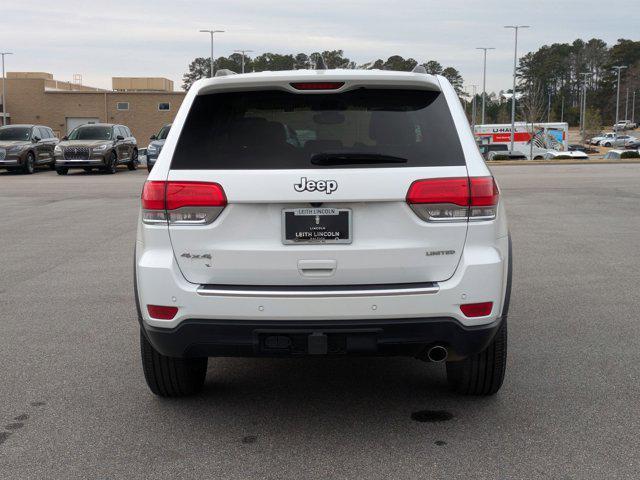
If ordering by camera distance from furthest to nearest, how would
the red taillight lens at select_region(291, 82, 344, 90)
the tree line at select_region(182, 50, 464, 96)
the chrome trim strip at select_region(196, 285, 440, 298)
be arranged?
the tree line at select_region(182, 50, 464, 96)
the red taillight lens at select_region(291, 82, 344, 90)
the chrome trim strip at select_region(196, 285, 440, 298)

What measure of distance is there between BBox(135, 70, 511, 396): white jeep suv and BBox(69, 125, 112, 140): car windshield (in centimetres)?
2663

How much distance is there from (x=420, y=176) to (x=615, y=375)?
2.23m

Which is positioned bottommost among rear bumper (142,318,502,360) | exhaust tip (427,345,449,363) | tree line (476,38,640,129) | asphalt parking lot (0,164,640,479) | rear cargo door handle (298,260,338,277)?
asphalt parking lot (0,164,640,479)

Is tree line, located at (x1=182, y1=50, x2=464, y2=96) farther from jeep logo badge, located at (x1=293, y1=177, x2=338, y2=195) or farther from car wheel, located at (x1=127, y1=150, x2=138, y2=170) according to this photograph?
jeep logo badge, located at (x1=293, y1=177, x2=338, y2=195)

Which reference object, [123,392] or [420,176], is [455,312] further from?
[123,392]

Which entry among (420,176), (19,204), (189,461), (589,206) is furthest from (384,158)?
(19,204)

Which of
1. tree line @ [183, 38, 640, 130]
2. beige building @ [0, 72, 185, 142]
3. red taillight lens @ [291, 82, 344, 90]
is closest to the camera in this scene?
red taillight lens @ [291, 82, 344, 90]

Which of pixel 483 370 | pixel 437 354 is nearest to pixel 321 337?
pixel 437 354

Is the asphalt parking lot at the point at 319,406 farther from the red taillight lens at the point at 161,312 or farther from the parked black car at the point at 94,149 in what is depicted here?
the parked black car at the point at 94,149

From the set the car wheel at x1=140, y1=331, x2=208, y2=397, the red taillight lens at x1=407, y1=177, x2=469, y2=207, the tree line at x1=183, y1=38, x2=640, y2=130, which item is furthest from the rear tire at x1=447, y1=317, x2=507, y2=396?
the tree line at x1=183, y1=38, x2=640, y2=130

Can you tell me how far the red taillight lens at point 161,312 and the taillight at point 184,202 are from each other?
42 cm

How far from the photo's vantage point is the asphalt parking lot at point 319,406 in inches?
148

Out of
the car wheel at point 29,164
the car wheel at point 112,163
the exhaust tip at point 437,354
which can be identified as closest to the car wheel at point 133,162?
the car wheel at point 112,163

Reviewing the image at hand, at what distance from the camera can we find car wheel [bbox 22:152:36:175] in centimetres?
2955
